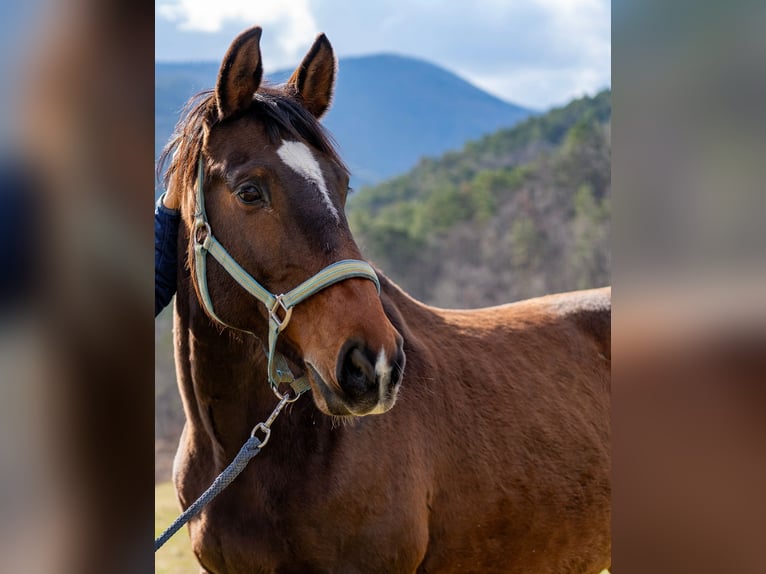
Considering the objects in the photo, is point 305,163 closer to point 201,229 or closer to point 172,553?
point 201,229

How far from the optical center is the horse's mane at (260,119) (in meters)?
2.39

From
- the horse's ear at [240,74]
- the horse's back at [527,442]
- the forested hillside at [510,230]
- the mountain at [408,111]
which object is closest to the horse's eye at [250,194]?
the horse's ear at [240,74]

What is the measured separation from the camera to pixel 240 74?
2.39 m

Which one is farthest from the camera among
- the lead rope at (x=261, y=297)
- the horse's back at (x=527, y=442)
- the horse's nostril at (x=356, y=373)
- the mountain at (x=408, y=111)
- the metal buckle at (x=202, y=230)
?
the mountain at (x=408, y=111)

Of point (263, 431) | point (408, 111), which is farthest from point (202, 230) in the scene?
point (408, 111)

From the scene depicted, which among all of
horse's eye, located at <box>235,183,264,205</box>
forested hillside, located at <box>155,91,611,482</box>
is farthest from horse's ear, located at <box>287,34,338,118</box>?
forested hillside, located at <box>155,91,611,482</box>

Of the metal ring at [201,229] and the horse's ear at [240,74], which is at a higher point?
the horse's ear at [240,74]

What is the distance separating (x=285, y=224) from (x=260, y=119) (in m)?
0.42

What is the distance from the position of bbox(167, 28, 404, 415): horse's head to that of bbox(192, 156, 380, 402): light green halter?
2 centimetres

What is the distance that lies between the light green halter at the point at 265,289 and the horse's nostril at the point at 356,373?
237mm

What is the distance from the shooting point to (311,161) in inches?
91.0

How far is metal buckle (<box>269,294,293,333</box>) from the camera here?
85.9 inches

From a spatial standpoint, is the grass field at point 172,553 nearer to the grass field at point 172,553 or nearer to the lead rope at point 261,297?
the grass field at point 172,553

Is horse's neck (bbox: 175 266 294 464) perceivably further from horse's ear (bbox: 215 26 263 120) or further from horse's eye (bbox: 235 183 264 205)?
horse's ear (bbox: 215 26 263 120)
